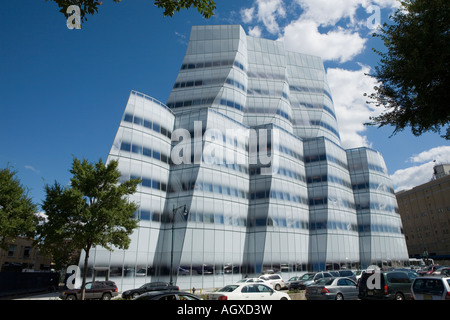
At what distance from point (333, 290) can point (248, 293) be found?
6.47 m

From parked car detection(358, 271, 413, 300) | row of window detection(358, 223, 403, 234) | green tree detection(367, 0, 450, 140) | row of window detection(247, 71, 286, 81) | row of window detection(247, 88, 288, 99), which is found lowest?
parked car detection(358, 271, 413, 300)

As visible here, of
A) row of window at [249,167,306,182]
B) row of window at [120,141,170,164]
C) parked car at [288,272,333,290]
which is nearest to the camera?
parked car at [288,272,333,290]

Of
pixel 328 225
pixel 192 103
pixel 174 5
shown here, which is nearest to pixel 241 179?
pixel 192 103

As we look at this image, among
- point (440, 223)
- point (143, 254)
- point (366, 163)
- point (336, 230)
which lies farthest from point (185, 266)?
point (440, 223)

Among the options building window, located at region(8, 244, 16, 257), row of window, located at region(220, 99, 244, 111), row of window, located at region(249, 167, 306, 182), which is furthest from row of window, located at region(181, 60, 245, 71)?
building window, located at region(8, 244, 16, 257)

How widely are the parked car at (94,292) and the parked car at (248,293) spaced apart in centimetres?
1506

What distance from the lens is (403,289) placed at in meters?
17.8

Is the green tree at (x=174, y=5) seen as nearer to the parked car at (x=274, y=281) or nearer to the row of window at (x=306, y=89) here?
the parked car at (x=274, y=281)

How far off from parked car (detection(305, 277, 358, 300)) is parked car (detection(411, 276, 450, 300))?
17.7 ft

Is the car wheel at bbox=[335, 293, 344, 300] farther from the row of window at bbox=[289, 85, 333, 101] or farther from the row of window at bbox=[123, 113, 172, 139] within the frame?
the row of window at bbox=[289, 85, 333, 101]

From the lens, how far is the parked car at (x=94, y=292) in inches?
992

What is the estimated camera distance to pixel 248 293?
50.7ft

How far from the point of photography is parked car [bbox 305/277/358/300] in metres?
18.4
